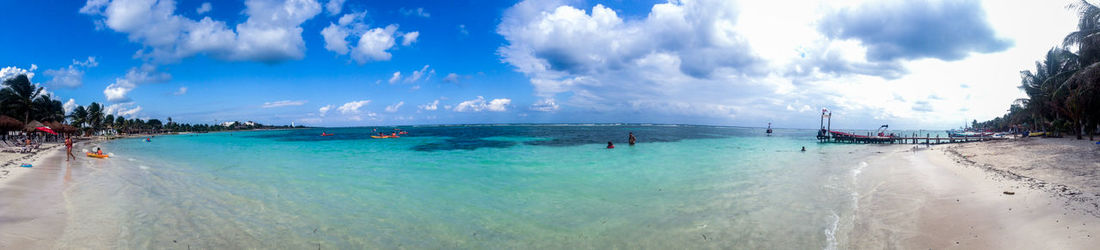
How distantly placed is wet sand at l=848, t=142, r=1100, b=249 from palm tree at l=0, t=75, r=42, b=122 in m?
80.0

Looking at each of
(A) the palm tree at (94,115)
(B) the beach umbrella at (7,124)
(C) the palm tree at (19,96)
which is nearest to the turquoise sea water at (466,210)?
(B) the beach umbrella at (7,124)

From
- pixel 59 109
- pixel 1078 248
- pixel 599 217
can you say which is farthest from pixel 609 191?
pixel 59 109

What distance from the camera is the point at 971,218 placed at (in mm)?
8672

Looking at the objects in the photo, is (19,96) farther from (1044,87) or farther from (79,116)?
(1044,87)

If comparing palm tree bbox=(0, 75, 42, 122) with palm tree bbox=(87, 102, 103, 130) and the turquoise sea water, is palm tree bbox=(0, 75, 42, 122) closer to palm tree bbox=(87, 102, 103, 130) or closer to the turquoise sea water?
palm tree bbox=(87, 102, 103, 130)

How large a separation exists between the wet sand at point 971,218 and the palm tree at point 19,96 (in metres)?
80.0

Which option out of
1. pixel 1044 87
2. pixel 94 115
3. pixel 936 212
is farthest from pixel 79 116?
pixel 1044 87

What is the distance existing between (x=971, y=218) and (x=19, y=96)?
277 ft

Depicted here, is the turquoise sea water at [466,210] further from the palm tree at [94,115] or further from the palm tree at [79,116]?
the palm tree at [94,115]

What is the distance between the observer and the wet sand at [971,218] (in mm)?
7035

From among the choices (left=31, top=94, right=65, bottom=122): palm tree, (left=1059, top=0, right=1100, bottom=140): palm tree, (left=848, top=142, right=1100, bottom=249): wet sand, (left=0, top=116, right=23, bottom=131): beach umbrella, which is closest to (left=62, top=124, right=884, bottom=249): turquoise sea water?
(left=848, top=142, right=1100, bottom=249): wet sand

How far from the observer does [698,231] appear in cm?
845

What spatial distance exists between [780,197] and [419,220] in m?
11.0

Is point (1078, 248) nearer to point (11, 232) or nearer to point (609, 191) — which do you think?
point (609, 191)
